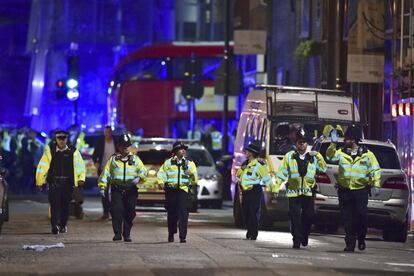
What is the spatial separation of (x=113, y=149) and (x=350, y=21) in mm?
11594

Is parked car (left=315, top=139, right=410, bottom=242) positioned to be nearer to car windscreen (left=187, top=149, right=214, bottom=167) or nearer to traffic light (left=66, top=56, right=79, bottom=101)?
car windscreen (left=187, top=149, right=214, bottom=167)

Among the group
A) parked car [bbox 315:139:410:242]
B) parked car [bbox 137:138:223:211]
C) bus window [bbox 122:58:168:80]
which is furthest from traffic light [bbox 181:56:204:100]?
parked car [bbox 315:139:410:242]

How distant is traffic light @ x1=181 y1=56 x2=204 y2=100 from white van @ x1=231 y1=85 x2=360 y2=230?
1657 cm

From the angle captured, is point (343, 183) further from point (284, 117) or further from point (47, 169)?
point (284, 117)

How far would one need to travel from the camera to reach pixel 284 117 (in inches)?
1032

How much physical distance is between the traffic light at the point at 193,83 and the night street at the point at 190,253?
17.8 m

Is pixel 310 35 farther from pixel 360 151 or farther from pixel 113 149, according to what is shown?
pixel 360 151

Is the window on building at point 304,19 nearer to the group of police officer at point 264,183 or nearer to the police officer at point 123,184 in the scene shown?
the group of police officer at point 264,183

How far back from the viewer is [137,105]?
164 ft

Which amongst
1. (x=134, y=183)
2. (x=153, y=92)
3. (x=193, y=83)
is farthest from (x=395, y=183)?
(x=153, y=92)

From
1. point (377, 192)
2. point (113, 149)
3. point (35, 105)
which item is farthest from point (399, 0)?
point (35, 105)

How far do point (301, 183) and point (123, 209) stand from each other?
2652mm

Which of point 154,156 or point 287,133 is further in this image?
point 154,156

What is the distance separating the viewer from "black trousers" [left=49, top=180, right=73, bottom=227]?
913 inches
